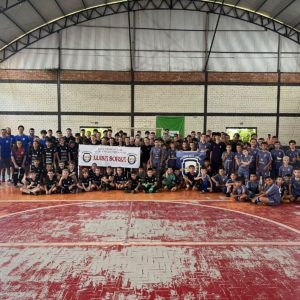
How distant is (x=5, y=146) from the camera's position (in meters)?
12.8

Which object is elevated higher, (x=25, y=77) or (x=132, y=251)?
(x=25, y=77)

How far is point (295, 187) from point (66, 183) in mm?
7918

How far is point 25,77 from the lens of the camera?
19.8 metres

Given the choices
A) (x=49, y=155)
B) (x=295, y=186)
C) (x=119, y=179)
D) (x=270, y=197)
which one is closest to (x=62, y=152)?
(x=49, y=155)

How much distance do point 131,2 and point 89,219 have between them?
15.8 m

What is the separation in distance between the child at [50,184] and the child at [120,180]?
7.49 ft

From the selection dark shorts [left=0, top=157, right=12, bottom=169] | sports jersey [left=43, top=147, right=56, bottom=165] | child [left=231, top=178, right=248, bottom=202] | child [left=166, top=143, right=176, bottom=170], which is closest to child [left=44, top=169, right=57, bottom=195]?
sports jersey [left=43, top=147, right=56, bottom=165]

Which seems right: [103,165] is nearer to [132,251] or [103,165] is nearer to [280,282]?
[132,251]

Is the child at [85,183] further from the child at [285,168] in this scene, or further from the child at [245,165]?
the child at [285,168]

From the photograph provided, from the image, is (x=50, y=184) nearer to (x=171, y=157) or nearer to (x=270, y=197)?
(x=171, y=157)

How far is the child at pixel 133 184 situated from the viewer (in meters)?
11.6

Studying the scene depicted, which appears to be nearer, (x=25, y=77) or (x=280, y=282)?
(x=280, y=282)

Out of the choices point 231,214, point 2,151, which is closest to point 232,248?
point 231,214

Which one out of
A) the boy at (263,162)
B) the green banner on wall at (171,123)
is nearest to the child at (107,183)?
the boy at (263,162)
